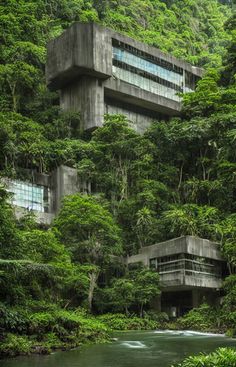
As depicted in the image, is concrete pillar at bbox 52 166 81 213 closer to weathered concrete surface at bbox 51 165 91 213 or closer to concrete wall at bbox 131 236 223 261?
weathered concrete surface at bbox 51 165 91 213

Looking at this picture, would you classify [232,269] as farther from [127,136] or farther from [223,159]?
[127,136]

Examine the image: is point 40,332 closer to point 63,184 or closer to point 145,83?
point 63,184

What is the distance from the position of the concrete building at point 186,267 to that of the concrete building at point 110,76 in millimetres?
16458

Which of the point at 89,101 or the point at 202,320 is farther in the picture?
the point at 89,101

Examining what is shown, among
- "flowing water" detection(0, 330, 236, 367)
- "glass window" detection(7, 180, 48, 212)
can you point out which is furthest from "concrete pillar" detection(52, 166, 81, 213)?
"flowing water" detection(0, 330, 236, 367)

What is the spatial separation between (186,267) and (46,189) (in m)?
13.8

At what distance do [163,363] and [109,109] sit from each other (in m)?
38.8

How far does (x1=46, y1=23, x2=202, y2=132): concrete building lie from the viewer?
49.1 meters

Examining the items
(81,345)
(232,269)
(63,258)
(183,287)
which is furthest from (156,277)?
(81,345)

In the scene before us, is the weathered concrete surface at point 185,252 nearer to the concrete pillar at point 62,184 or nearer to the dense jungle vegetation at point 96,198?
the dense jungle vegetation at point 96,198

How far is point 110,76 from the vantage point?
164 feet

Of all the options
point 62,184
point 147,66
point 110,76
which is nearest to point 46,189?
point 62,184

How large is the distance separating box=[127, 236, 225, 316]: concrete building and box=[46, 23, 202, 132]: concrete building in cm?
1646

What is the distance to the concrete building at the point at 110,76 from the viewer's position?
1933 inches
